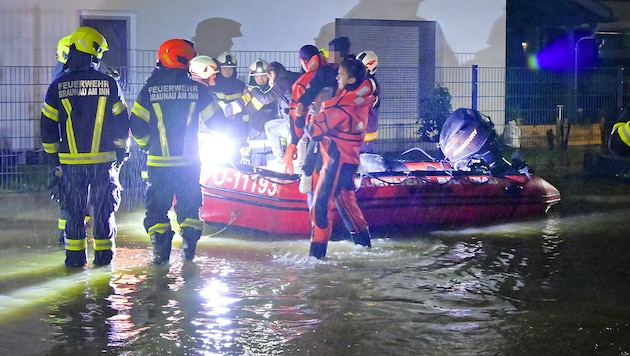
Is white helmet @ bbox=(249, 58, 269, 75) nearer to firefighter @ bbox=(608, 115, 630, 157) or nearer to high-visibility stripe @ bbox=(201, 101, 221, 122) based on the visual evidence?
high-visibility stripe @ bbox=(201, 101, 221, 122)

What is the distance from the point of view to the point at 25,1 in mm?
17594

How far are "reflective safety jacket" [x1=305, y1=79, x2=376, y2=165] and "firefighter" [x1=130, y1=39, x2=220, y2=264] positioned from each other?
118cm

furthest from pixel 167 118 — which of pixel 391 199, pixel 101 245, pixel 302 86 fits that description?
pixel 391 199

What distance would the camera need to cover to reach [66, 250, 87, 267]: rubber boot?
891 cm

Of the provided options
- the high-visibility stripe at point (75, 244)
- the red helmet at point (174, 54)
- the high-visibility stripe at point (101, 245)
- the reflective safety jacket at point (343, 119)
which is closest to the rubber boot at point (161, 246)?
the high-visibility stripe at point (101, 245)

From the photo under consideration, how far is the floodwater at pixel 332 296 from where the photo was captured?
6.41 m

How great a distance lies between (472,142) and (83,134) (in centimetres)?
532

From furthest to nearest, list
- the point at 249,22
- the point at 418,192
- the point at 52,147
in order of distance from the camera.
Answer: the point at 249,22 → the point at 418,192 → the point at 52,147

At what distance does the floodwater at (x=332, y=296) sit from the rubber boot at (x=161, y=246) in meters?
0.16

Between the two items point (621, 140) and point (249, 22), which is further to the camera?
point (249, 22)

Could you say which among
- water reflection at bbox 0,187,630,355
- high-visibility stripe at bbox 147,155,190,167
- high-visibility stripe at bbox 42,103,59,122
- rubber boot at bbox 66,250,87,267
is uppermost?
high-visibility stripe at bbox 42,103,59,122

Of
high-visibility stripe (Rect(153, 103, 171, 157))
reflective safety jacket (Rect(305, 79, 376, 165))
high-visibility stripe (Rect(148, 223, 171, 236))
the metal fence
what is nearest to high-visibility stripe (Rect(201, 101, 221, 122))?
high-visibility stripe (Rect(153, 103, 171, 157))

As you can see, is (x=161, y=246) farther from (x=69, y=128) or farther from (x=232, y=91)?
(x=232, y=91)

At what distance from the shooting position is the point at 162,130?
8953 mm
